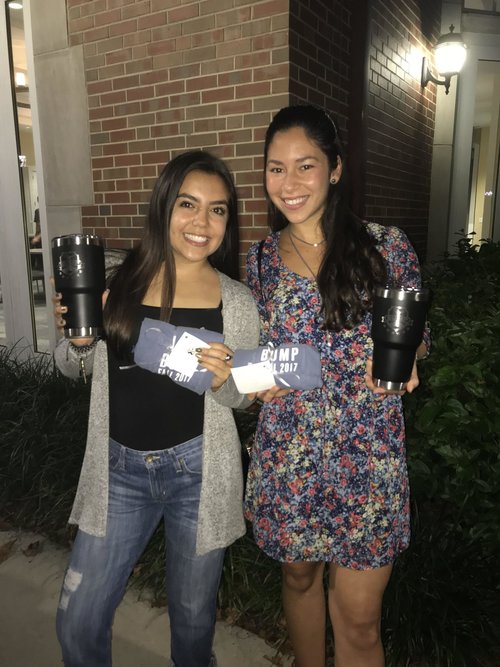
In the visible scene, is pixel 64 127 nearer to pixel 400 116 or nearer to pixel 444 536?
pixel 400 116

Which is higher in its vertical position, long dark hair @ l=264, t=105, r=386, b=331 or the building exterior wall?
the building exterior wall

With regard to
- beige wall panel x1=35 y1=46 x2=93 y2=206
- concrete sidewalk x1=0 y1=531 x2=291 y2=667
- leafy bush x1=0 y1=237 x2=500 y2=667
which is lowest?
concrete sidewalk x1=0 y1=531 x2=291 y2=667

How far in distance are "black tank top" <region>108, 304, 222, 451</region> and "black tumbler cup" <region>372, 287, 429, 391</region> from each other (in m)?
0.53

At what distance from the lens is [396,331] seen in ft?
4.61

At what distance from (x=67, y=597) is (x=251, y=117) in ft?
10.2

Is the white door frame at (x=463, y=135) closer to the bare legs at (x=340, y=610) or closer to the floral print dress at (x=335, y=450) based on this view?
the floral print dress at (x=335, y=450)

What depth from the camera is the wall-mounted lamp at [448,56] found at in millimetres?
6055

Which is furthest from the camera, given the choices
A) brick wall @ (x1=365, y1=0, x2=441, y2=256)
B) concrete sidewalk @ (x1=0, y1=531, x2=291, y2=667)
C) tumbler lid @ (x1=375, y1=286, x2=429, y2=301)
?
brick wall @ (x1=365, y1=0, x2=441, y2=256)

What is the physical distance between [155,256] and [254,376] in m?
0.56

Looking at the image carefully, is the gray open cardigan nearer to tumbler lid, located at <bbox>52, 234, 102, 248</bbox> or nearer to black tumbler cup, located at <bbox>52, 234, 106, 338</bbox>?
black tumbler cup, located at <bbox>52, 234, 106, 338</bbox>

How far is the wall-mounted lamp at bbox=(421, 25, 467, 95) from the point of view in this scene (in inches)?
238

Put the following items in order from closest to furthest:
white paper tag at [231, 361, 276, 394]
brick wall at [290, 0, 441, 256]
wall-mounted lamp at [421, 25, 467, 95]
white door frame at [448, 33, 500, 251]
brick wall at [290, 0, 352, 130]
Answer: white paper tag at [231, 361, 276, 394] < brick wall at [290, 0, 352, 130] < brick wall at [290, 0, 441, 256] < wall-mounted lamp at [421, 25, 467, 95] < white door frame at [448, 33, 500, 251]

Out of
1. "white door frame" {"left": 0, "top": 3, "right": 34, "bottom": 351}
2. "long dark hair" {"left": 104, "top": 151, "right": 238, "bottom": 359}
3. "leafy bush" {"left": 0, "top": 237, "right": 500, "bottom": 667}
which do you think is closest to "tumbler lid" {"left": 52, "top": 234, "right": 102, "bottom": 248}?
"long dark hair" {"left": 104, "top": 151, "right": 238, "bottom": 359}

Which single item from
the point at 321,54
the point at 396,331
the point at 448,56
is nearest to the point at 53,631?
the point at 396,331
